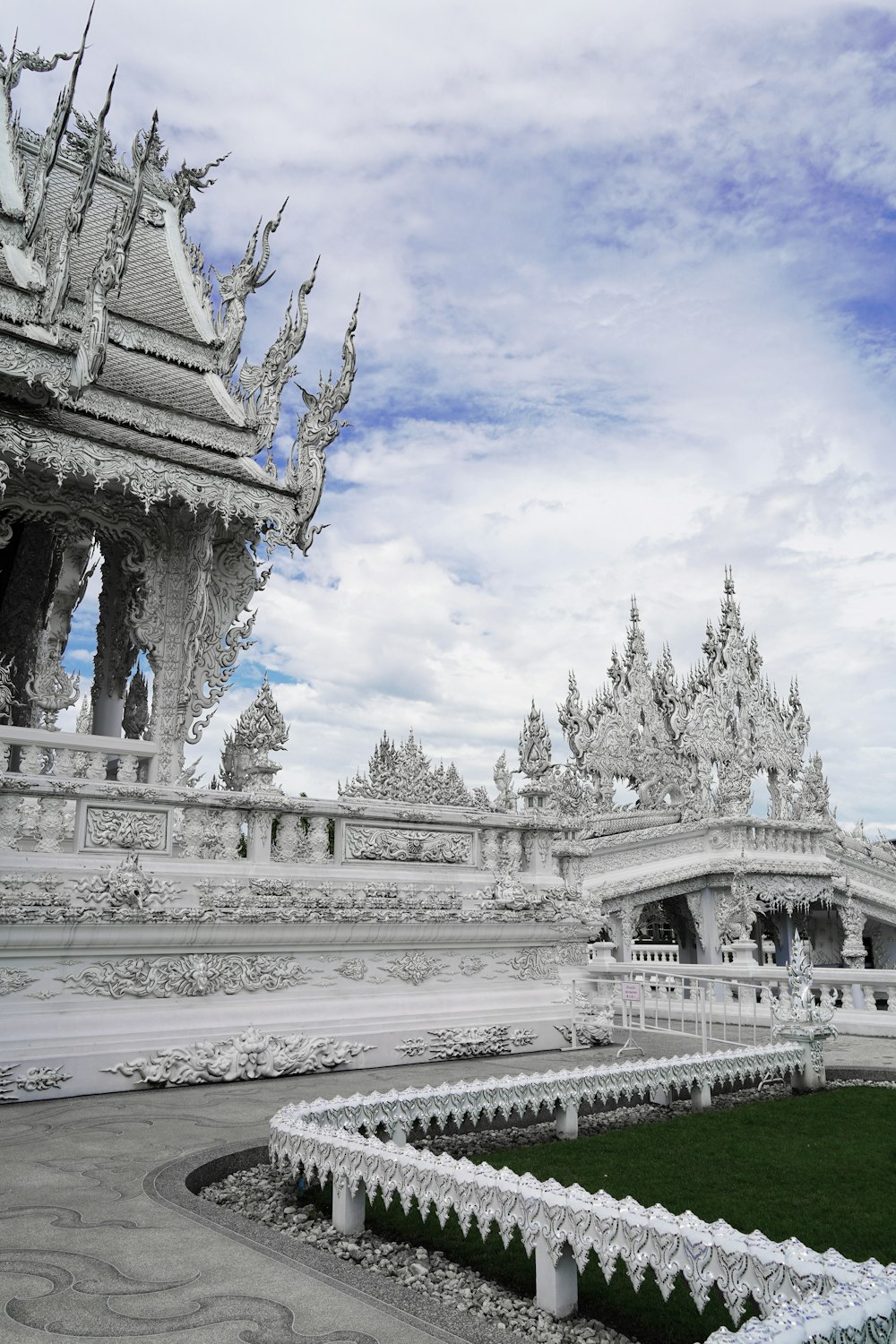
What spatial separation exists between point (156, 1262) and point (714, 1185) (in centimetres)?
251

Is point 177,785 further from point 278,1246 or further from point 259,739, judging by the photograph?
point 278,1246

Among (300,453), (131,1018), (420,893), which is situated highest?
(300,453)

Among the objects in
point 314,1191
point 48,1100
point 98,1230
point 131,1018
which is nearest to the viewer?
point 98,1230

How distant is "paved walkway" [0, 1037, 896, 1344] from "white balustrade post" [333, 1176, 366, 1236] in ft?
1.36

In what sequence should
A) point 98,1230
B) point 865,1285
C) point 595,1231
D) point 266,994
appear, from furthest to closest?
point 266,994
point 98,1230
point 595,1231
point 865,1285

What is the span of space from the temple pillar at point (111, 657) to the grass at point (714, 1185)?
841cm

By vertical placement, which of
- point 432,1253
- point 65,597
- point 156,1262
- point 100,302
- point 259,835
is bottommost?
point 432,1253

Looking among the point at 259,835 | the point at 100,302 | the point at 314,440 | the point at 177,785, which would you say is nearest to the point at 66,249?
the point at 100,302

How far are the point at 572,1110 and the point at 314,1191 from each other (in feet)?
5.68

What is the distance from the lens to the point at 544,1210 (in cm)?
312

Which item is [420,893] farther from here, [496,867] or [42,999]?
[42,999]

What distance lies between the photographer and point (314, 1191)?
448 cm

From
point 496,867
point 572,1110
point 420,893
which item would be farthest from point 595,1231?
point 496,867

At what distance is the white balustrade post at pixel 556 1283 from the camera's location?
3178mm
